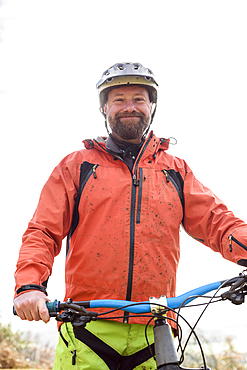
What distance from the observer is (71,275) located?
102 inches

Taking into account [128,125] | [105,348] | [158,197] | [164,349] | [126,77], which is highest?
[126,77]

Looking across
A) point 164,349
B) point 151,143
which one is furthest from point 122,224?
point 164,349

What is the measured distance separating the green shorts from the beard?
1.60m

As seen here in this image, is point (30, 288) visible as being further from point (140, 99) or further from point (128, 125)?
point (140, 99)

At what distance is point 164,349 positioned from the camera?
1.68 meters

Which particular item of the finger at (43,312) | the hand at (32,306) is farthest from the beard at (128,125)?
the finger at (43,312)

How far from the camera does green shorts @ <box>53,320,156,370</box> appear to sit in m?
2.29

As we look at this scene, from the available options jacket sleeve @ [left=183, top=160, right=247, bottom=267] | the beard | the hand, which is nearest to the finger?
the hand

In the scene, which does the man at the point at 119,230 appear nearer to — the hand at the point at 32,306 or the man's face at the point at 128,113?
the man's face at the point at 128,113

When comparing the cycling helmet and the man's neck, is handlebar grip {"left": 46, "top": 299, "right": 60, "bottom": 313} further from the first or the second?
the cycling helmet

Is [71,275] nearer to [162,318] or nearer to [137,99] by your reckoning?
[162,318]

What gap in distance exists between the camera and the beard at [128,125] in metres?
3.12

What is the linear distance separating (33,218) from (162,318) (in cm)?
127

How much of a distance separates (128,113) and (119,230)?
1127 mm
